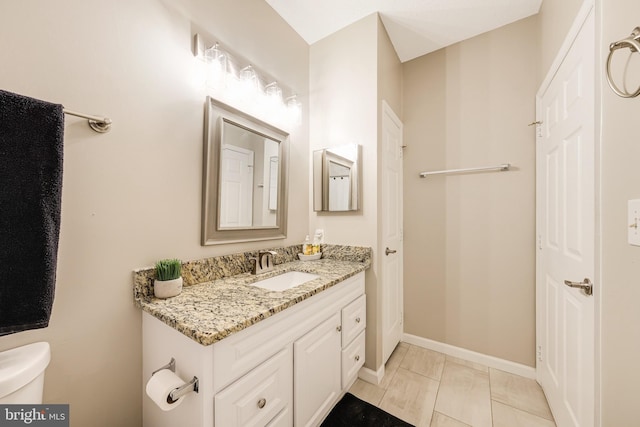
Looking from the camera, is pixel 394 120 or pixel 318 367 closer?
pixel 318 367

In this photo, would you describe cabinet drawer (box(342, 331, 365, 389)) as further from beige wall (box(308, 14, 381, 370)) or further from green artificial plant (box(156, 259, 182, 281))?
green artificial plant (box(156, 259, 182, 281))

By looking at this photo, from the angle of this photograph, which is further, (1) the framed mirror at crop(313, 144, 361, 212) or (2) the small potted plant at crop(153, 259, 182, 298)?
(1) the framed mirror at crop(313, 144, 361, 212)

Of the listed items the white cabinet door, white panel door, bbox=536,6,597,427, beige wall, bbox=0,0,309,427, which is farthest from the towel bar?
white panel door, bbox=536,6,597,427

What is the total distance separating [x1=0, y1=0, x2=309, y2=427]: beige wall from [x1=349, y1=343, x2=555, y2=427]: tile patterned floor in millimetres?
1437

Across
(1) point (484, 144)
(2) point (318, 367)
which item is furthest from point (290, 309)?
(1) point (484, 144)

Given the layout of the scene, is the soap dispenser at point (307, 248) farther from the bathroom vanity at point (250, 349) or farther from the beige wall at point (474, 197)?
the beige wall at point (474, 197)

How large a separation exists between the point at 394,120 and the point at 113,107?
1.89 metres

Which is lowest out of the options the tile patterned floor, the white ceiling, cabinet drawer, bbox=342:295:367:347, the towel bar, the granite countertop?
the tile patterned floor

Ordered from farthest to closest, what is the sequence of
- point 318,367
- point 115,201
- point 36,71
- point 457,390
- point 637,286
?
point 457,390 < point 318,367 < point 115,201 < point 36,71 < point 637,286

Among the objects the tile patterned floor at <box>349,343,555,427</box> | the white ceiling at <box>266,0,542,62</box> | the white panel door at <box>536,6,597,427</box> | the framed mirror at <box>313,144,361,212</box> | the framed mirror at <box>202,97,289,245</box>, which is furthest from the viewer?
the framed mirror at <box>313,144,361,212</box>

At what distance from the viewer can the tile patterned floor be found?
1.41 meters

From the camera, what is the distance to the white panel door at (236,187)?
4.41ft

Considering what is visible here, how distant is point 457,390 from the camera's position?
1647 millimetres

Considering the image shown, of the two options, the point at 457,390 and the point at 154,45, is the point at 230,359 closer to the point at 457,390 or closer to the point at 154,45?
the point at 154,45
